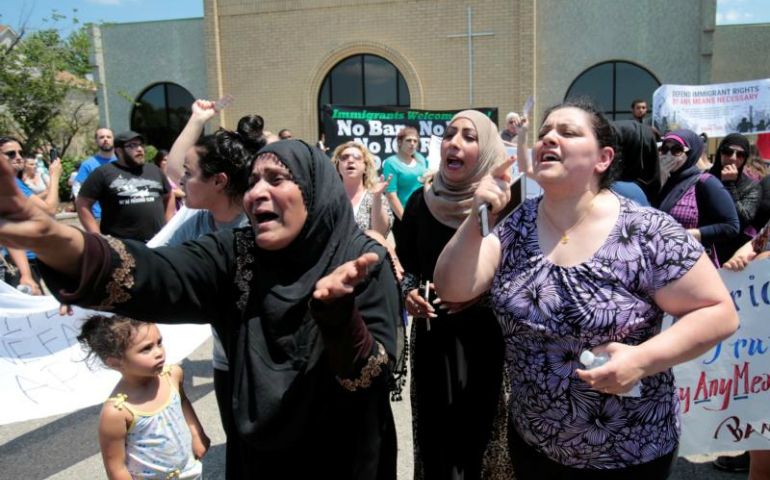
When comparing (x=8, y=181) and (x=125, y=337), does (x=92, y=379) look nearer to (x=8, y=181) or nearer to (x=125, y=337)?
(x=125, y=337)

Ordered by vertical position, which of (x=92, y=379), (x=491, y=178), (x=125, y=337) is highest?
(x=491, y=178)

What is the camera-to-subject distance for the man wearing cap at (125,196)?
5562 millimetres

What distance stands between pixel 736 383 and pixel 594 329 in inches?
66.5

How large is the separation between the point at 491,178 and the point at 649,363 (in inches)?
28.1

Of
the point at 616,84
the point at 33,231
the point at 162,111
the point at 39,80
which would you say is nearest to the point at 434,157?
the point at 33,231

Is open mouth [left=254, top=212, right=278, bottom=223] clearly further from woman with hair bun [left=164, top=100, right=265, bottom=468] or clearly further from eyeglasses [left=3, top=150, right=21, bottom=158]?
eyeglasses [left=3, top=150, right=21, bottom=158]

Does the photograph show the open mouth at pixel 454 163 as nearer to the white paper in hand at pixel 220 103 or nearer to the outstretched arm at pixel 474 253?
the outstretched arm at pixel 474 253

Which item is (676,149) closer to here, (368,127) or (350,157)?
(350,157)

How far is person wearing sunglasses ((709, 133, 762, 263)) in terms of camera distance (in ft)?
14.3

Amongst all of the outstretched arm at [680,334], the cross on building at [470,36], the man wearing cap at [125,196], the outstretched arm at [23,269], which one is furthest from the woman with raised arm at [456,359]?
the cross on building at [470,36]

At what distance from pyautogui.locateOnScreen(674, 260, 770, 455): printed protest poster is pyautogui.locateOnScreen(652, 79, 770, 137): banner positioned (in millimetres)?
7250

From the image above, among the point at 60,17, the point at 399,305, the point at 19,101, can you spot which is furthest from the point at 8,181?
the point at 60,17

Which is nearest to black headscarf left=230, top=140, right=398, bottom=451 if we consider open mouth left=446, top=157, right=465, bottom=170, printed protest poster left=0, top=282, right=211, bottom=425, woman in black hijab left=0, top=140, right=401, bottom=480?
woman in black hijab left=0, top=140, right=401, bottom=480

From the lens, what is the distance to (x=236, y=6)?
1658 centimetres
